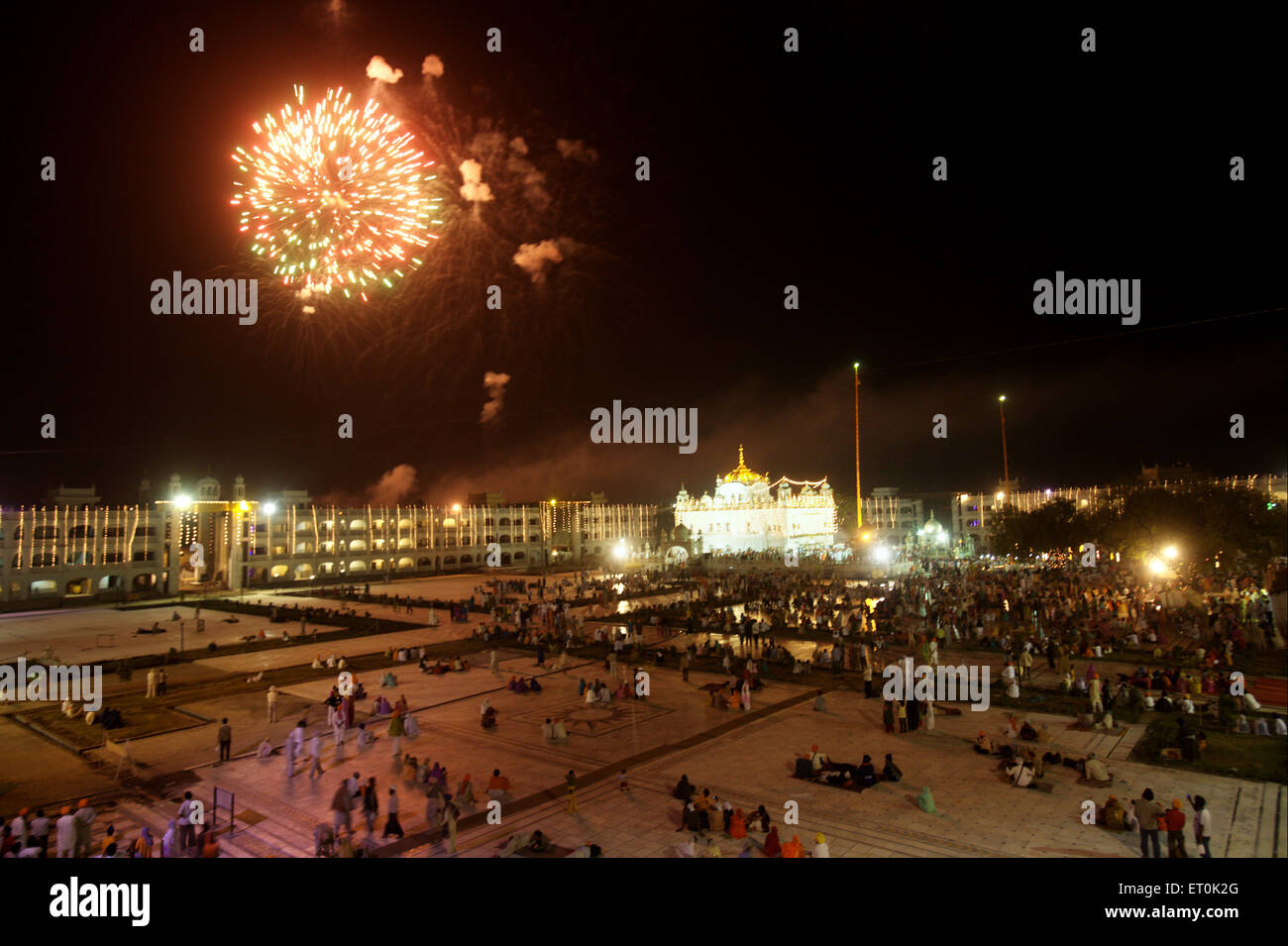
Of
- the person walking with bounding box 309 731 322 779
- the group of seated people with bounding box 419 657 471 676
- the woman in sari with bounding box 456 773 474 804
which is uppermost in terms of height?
the woman in sari with bounding box 456 773 474 804

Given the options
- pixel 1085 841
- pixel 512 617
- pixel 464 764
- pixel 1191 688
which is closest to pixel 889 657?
pixel 1191 688

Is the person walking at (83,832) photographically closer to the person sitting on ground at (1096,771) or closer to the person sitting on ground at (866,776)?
the person sitting on ground at (866,776)

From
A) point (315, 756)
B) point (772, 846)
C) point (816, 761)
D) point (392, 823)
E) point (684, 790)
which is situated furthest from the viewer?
point (315, 756)

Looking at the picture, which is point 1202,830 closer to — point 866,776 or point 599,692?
point 866,776

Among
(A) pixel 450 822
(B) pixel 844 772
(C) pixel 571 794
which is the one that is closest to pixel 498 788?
(C) pixel 571 794

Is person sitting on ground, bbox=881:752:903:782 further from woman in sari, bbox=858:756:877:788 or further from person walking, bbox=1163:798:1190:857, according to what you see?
person walking, bbox=1163:798:1190:857

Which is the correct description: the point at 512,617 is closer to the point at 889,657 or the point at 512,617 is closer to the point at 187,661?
the point at 187,661

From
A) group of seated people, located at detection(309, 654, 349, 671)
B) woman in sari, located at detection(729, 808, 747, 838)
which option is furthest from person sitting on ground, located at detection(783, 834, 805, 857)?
group of seated people, located at detection(309, 654, 349, 671)
